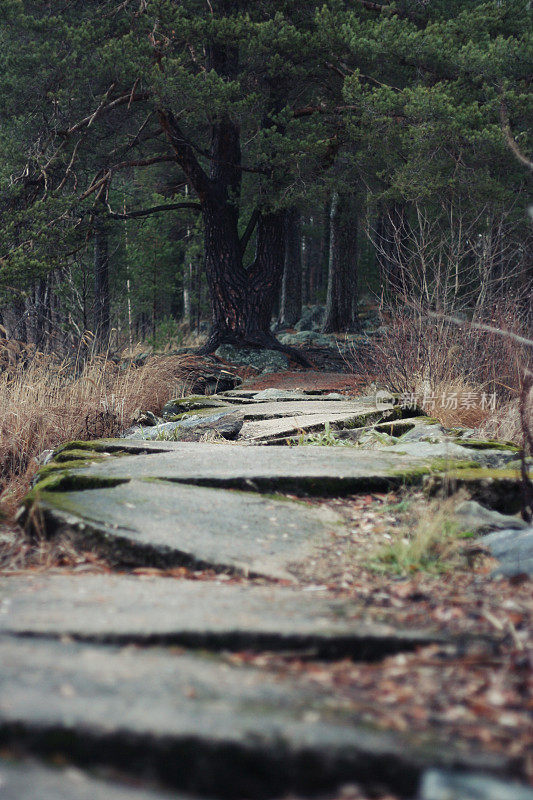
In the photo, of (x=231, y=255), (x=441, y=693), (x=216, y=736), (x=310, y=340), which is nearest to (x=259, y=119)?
(x=231, y=255)

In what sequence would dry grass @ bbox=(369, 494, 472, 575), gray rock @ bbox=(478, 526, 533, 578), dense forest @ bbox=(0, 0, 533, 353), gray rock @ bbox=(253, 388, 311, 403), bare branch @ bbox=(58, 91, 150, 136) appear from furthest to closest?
bare branch @ bbox=(58, 91, 150, 136) → dense forest @ bbox=(0, 0, 533, 353) → gray rock @ bbox=(253, 388, 311, 403) → dry grass @ bbox=(369, 494, 472, 575) → gray rock @ bbox=(478, 526, 533, 578)

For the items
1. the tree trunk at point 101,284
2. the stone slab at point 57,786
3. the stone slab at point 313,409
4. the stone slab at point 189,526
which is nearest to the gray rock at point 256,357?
the tree trunk at point 101,284

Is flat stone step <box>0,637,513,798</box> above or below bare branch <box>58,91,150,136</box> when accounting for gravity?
below

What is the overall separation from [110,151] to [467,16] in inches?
206

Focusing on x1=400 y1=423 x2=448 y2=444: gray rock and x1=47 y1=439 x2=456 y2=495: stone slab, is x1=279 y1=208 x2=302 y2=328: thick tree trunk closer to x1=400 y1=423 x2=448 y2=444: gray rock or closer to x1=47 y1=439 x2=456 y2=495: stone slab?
x1=400 y1=423 x2=448 y2=444: gray rock

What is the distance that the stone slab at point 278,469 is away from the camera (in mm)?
3219

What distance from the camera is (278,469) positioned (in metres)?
3.37

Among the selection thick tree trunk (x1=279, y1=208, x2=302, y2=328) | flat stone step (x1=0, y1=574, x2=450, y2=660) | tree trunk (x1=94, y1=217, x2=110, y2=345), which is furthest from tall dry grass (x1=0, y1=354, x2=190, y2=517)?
thick tree trunk (x1=279, y1=208, x2=302, y2=328)

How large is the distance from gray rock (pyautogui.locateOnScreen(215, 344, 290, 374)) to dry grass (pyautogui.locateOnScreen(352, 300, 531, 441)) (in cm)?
388

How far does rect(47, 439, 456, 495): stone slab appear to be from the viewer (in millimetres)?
3219

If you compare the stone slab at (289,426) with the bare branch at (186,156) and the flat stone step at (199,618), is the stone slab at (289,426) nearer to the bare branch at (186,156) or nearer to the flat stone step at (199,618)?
the flat stone step at (199,618)

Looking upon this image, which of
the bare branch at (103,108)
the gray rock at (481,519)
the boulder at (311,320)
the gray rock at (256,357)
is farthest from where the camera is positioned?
the boulder at (311,320)

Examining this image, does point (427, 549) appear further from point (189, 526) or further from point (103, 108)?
point (103, 108)

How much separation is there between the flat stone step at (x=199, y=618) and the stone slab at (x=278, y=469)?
1072 mm
